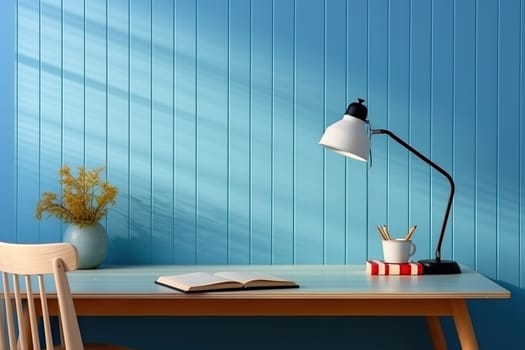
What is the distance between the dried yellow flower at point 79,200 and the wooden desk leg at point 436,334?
3.92ft

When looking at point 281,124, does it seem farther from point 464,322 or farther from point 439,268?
point 464,322

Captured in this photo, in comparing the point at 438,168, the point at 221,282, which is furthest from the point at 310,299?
the point at 438,168

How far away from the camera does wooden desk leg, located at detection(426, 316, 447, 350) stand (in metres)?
2.88

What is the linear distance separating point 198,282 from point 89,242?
25.0 inches

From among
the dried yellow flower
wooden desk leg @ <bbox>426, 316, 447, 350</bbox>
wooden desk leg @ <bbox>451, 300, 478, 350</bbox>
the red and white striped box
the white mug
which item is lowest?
wooden desk leg @ <bbox>426, 316, 447, 350</bbox>

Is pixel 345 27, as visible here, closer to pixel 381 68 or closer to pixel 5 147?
pixel 381 68

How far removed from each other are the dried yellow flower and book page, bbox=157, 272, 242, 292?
21.8 inches

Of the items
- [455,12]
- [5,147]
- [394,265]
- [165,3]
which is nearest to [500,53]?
[455,12]

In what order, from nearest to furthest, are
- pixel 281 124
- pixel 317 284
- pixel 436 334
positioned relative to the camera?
1. pixel 317 284
2. pixel 436 334
3. pixel 281 124

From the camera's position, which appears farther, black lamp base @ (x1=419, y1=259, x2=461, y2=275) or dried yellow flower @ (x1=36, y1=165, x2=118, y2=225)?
dried yellow flower @ (x1=36, y1=165, x2=118, y2=225)

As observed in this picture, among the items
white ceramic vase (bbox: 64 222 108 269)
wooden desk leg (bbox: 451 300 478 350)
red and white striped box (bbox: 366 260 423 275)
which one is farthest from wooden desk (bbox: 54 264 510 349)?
white ceramic vase (bbox: 64 222 108 269)

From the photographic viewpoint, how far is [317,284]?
8.00ft

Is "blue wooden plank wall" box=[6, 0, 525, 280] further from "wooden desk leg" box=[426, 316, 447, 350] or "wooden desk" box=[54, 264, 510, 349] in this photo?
"wooden desk" box=[54, 264, 510, 349]

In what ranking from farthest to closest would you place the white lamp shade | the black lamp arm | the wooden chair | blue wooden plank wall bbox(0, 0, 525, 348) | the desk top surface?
blue wooden plank wall bbox(0, 0, 525, 348), the black lamp arm, the white lamp shade, the desk top surface, the wooden chair
